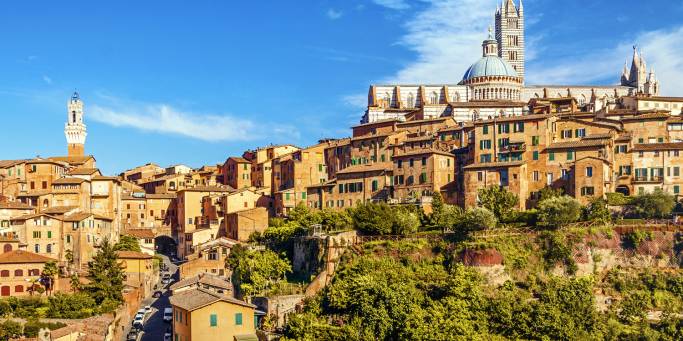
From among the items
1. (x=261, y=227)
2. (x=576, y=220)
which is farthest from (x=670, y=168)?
(x=261, y=227)

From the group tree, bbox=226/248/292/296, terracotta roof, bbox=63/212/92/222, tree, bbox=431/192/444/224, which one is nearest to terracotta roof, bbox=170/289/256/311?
tree, bbox=226/248/292/296

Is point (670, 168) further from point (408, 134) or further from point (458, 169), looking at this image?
point (408, 134)

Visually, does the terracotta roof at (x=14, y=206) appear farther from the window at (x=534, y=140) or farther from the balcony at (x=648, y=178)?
the balcony at (x=648, y=178)

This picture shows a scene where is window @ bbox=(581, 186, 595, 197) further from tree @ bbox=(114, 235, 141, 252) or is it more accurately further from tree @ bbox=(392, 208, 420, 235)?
tree @ bbox=(114, 235, 141, 252)

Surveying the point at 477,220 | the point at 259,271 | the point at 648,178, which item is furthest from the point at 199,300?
the point at 648,178

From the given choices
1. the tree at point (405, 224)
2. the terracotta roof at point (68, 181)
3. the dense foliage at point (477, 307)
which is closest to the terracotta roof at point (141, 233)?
the terracotta roof at point (68, 181)

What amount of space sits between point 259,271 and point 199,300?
576 inches

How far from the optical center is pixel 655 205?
205ft

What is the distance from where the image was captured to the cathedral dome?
114 m

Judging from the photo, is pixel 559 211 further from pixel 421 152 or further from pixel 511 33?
pixel 511 33

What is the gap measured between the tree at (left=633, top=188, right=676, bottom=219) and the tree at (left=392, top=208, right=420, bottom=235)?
17.3m

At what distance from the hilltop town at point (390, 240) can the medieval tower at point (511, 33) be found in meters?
45.4

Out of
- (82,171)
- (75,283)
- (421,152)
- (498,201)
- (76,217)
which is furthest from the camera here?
(82,171)

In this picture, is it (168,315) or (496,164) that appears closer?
(168,315)
